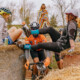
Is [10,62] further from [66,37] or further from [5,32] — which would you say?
[66,37]

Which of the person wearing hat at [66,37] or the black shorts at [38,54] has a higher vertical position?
the person wearing hat at [66,37]

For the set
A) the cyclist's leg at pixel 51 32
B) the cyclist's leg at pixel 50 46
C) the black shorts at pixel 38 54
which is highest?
the cyclist's leg at pixel 51 32

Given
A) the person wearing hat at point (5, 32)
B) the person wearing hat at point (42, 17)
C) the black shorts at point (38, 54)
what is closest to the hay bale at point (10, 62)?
the person wearing hat at point (5, 32)

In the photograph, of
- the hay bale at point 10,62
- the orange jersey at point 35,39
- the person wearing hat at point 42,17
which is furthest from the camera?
the person wearing hat at point 42,17

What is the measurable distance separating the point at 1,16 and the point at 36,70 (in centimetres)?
135

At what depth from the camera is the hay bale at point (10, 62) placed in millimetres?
3174

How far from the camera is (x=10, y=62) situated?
3.27 metres

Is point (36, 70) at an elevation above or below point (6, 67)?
below

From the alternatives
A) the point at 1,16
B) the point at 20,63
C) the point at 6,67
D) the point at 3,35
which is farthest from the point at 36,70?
the point at 1,16

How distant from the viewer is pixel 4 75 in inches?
126

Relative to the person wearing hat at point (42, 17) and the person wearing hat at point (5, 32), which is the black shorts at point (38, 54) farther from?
the person wearing hat at point (42, 17)

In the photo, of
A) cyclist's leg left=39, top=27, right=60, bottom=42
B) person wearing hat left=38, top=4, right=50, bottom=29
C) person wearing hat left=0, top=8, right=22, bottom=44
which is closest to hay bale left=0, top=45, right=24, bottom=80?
person wearing hat left=0, top=8, right=22, bottom=44

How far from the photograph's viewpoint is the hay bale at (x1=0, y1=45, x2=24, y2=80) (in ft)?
10.4

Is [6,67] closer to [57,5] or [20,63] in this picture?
[20,63]
